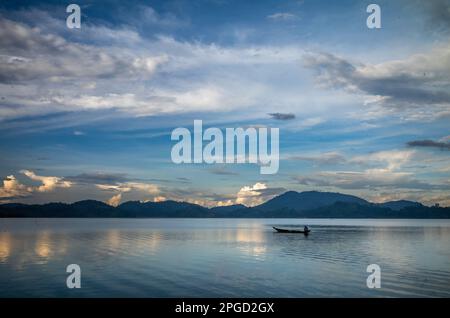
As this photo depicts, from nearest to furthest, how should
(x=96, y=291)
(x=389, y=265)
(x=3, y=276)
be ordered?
(x=96, y=291), (x=3, y=276), (x=389, y=265)

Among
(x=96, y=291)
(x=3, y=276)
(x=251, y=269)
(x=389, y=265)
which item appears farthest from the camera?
(x=389, y=265)

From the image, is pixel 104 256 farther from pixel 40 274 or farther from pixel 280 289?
pixel 280 289

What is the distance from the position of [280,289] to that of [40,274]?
26.2 meters

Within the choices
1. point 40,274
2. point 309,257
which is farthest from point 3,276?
point 309,257

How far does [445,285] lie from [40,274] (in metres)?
41.6

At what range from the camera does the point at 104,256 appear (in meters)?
60.8
